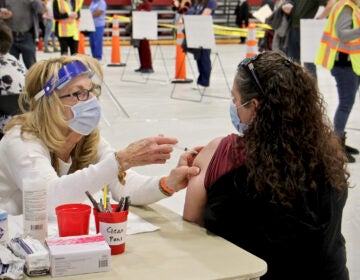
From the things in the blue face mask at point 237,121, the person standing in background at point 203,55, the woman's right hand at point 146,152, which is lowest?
the person standing in background at point 203,55

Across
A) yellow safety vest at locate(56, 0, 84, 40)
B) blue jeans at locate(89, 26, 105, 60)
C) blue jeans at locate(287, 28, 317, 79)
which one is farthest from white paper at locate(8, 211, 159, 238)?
blue jeans at locate(89, 26, 105, 60)

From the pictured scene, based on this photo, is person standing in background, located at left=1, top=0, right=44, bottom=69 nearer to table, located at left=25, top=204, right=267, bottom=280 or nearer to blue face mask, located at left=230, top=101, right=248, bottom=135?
blue face mask, located at left=230, top=101, right=248, bottom=135

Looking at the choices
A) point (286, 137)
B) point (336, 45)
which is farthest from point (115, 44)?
point (286, 137)

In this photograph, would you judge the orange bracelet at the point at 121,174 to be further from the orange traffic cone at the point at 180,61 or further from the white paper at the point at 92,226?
the orange traffic cone at the point at 180,61

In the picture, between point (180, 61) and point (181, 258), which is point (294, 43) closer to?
point (180, 61)

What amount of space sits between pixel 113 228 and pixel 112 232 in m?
0.01

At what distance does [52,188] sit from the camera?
215cm

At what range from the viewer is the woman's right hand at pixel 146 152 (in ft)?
6.81

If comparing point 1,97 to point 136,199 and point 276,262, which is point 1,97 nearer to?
point 136,199

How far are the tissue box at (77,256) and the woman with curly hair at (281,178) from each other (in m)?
0.42

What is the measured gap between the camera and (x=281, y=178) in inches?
69.8

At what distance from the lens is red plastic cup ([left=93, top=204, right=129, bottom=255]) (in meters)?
1.71

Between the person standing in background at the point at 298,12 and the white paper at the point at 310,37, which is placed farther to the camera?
the person standing in background at the point at 298,12

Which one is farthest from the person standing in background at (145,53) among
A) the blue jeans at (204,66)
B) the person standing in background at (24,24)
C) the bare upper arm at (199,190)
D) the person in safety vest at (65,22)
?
the bare upper arm at (199,190)
